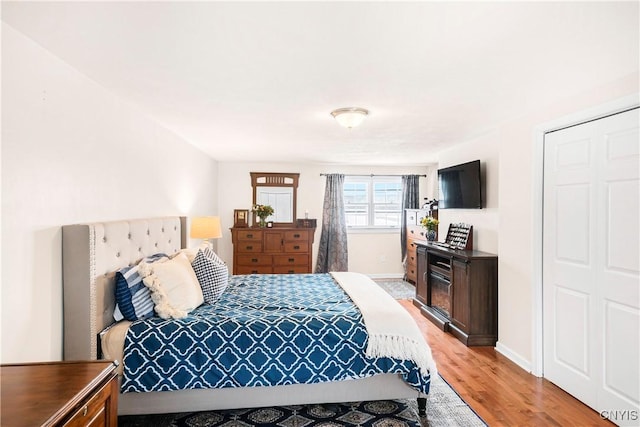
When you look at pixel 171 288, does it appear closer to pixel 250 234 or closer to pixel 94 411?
pixel 94 411

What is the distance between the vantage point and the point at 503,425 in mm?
2287

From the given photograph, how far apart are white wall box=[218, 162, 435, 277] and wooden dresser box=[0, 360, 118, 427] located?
16.2 feet

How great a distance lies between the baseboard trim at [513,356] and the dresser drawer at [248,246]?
12.2ft

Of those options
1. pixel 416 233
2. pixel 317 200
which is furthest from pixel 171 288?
pixel 416 233

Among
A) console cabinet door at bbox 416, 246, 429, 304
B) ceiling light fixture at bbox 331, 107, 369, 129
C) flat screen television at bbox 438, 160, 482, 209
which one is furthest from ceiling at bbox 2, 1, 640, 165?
console cabinet door at bbox 416, 246, 429, 304

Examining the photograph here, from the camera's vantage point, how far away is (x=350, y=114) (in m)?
2.93

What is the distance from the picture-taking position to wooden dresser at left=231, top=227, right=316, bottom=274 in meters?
5.81

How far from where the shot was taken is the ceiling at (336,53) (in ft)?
4.96

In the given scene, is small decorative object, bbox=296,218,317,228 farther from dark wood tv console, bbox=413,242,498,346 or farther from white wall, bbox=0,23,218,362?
white wall, bbox=0,23,218,362

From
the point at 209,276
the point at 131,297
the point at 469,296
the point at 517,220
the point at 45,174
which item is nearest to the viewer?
the point at 45,174

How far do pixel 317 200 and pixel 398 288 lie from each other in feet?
Answer: 7.23

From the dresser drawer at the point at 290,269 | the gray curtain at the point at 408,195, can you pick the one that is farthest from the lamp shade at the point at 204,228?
the gray curtain at the point at 408,195

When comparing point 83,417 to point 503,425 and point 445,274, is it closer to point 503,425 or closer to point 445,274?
point 503,425

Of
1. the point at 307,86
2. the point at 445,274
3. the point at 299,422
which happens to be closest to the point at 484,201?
the point at 445,274
